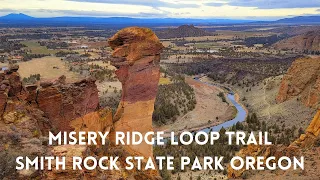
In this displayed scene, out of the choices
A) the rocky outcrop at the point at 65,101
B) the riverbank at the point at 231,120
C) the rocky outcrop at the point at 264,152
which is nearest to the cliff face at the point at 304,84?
the riverbank at the point at 231,120

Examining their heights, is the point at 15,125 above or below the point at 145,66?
below

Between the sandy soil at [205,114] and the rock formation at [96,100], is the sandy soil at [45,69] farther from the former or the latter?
the rock formation at [96,100]

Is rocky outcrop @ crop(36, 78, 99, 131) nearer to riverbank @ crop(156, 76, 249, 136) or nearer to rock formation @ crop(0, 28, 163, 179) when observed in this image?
rock formation @ crop(0, 28, 163, 179)

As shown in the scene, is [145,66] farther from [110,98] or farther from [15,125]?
[110,98]

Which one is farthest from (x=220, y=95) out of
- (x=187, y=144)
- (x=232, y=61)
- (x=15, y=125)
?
(x=15, y=125)

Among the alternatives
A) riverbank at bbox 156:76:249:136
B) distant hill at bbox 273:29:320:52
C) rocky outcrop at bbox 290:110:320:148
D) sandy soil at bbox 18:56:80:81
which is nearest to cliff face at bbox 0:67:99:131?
rocky outcrop at bbox 290:110:320:148
